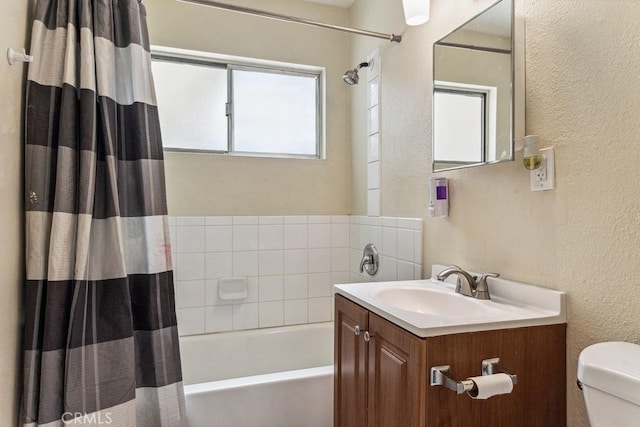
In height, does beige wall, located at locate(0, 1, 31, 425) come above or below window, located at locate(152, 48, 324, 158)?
below

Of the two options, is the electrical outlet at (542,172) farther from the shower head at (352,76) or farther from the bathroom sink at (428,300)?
the shower head at (352,76)

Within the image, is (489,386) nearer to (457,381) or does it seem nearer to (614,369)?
(457,381)

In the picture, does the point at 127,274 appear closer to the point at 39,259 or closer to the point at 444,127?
the point at 39,259

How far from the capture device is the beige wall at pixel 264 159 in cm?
228

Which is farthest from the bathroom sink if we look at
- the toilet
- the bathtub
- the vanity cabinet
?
the bathtub

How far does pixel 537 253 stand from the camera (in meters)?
1.16

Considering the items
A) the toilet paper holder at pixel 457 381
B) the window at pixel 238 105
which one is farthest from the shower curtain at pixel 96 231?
the toilet paper holder at pixel 457 381

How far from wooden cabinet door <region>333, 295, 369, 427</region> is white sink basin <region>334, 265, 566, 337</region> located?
0.20ft

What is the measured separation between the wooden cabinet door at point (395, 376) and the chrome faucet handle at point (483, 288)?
14.8 inches

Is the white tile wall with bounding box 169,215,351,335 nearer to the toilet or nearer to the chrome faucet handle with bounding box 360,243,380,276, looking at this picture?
the chrome faucet handle with bounding box 360,243,380,276

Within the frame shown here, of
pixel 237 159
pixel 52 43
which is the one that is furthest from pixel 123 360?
pixel 237 159

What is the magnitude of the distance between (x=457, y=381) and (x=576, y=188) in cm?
63

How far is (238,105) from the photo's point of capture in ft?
8.20

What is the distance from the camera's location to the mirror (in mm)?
1232
